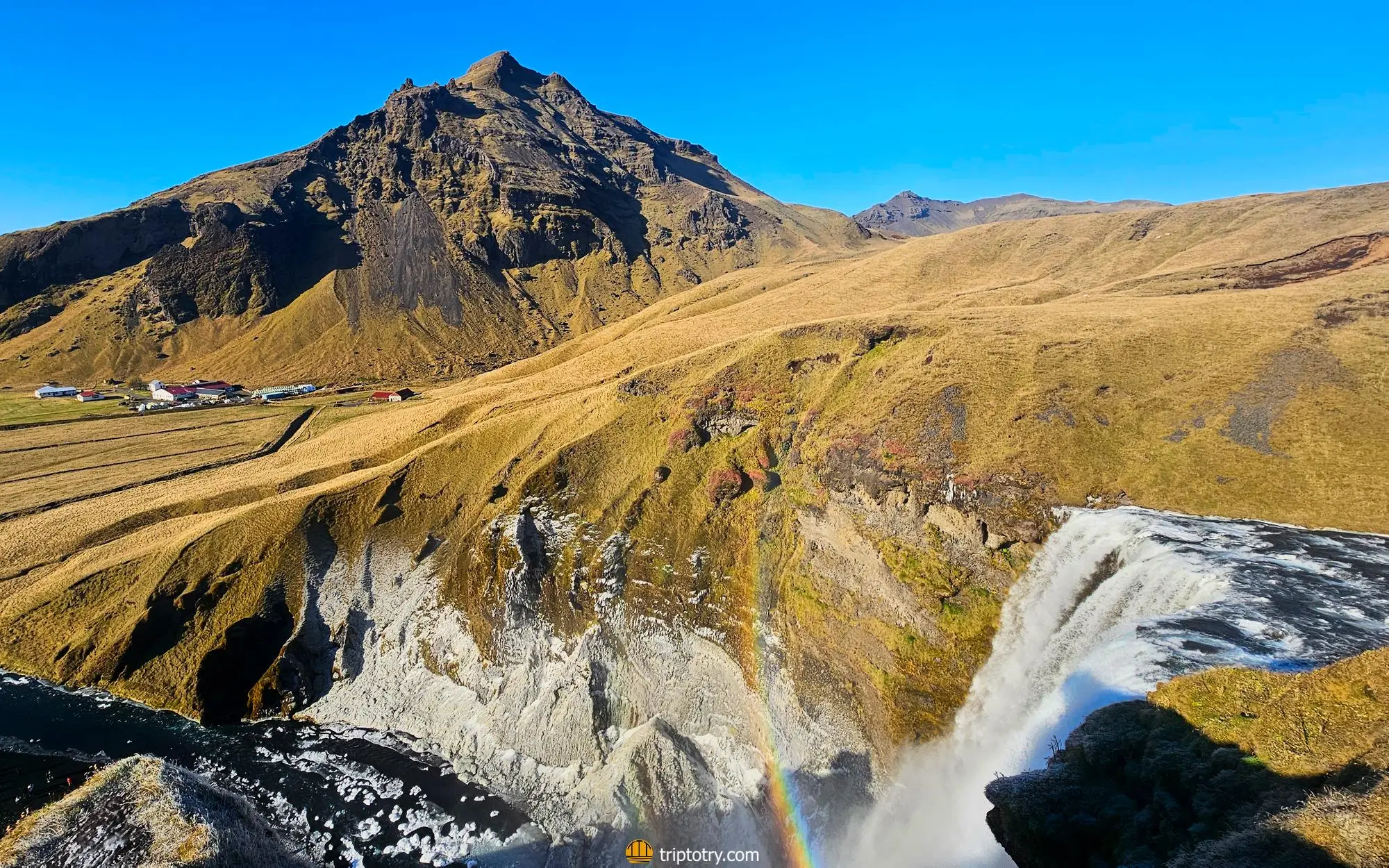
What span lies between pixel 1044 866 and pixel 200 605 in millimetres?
53069

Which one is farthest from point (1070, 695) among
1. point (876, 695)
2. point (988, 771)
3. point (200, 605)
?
point (200, 605)

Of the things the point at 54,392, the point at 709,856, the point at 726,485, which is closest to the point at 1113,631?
the point at 709,856

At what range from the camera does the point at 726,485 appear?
134 ft

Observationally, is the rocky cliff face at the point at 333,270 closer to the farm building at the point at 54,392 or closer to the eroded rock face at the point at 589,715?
the farm building at the point at 54,392

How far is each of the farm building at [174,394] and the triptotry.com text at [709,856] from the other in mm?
130426

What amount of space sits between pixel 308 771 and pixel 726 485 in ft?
102

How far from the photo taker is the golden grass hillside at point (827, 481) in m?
29.6

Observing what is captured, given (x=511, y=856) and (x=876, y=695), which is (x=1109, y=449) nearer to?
(x=876, y=695)

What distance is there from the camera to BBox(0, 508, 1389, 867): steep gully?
2048 centimetres

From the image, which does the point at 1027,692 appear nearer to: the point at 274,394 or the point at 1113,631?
the point at 1113,631

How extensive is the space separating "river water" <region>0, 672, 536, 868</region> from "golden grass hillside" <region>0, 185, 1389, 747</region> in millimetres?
1980

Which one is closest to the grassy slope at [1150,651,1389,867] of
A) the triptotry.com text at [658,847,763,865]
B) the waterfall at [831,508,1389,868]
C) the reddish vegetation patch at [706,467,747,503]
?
the waterfall at [831,508,1389,868]

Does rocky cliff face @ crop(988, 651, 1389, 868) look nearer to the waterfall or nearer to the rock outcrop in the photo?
the waterfall

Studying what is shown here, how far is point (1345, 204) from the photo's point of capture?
64625mm
